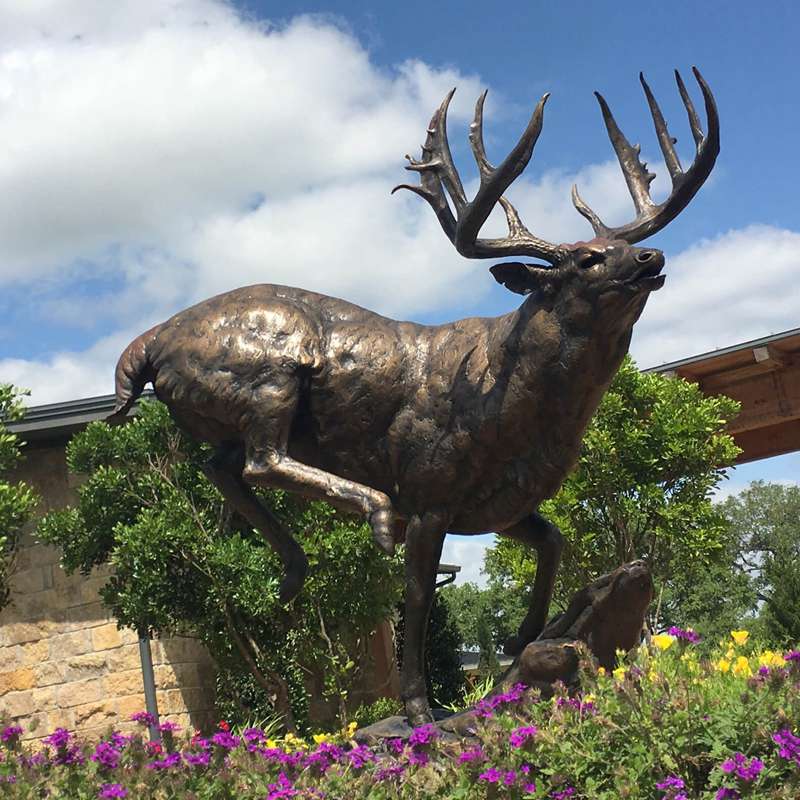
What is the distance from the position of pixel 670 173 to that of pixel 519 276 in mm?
896

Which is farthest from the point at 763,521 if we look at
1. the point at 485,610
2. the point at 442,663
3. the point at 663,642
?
the point at 663,642

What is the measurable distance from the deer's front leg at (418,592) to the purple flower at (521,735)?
1.23 metres

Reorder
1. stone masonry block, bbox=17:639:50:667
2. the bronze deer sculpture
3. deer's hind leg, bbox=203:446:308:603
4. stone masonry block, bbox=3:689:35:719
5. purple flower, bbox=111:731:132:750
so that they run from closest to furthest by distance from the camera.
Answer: purple flower, bbox=111:731:132:750 < the bronze deer sculpture < deer's hind leg, bbox=203:446:308:603 < stone masonry block, bbox=3:689:35:719 < stone masonry block, bbox=17:639:50:667

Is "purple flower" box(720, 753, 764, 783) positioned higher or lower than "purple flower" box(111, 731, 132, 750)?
lower

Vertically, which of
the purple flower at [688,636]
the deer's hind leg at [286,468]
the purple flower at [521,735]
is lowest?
the purple flower at [521,735]

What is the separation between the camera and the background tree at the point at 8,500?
10.6 meters

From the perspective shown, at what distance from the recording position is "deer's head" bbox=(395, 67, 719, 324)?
460 centimetres

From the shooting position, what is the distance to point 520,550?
11.3m

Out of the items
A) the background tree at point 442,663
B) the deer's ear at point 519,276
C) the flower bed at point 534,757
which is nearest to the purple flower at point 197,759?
the flower bed at point 534,757

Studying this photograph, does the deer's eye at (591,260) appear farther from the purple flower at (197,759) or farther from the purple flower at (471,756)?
the purple flower at (197,759)

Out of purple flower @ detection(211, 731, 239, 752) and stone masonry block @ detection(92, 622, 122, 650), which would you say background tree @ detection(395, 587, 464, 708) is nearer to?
stone masonry block @ detection(92, 622, 122, 650)

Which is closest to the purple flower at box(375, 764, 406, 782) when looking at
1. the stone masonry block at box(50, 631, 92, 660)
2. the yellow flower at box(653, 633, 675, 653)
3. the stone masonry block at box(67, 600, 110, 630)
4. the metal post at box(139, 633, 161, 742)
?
the yellow flower at box(653, 633, 675, 653)

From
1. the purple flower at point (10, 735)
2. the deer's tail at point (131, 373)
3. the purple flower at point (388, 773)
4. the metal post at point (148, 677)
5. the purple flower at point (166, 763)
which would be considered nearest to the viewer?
the purple flower at point (388, 773)

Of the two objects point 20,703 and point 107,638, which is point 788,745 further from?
point 20,703
